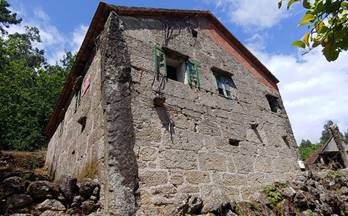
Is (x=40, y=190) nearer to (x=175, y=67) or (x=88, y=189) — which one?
(x=88, y=189)

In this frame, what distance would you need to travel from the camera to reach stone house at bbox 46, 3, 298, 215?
172 inches

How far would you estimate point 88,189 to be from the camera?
409 centimetres

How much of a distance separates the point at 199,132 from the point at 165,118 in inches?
35.3

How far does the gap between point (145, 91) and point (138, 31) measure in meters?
1.57

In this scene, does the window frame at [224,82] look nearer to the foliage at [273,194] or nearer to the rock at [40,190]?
the foliage at [273,194]

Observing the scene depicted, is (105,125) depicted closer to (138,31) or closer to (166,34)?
(138,31)

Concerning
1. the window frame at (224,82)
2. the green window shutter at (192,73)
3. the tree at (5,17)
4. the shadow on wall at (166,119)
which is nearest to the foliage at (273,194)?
the window frame at (224,82)

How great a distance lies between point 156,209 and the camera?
423cm

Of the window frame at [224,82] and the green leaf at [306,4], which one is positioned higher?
the window frame at [224,82]

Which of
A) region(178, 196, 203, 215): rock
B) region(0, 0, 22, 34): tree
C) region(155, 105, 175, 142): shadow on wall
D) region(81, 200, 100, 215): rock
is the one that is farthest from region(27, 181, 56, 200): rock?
region(0, 0, 22, 34): tree

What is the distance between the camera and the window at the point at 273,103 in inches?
350

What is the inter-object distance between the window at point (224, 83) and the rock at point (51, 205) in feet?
15.1

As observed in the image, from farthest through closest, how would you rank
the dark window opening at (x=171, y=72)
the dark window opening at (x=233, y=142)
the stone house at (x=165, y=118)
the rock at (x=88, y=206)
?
the dark window opening at (x=171, y=72) < the dark window opening at (x=233, y=142) < the stone house at (x=165, y=118) < the rock at (x=88, y=206)

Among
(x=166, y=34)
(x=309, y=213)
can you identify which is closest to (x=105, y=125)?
(x=166, y=34)
